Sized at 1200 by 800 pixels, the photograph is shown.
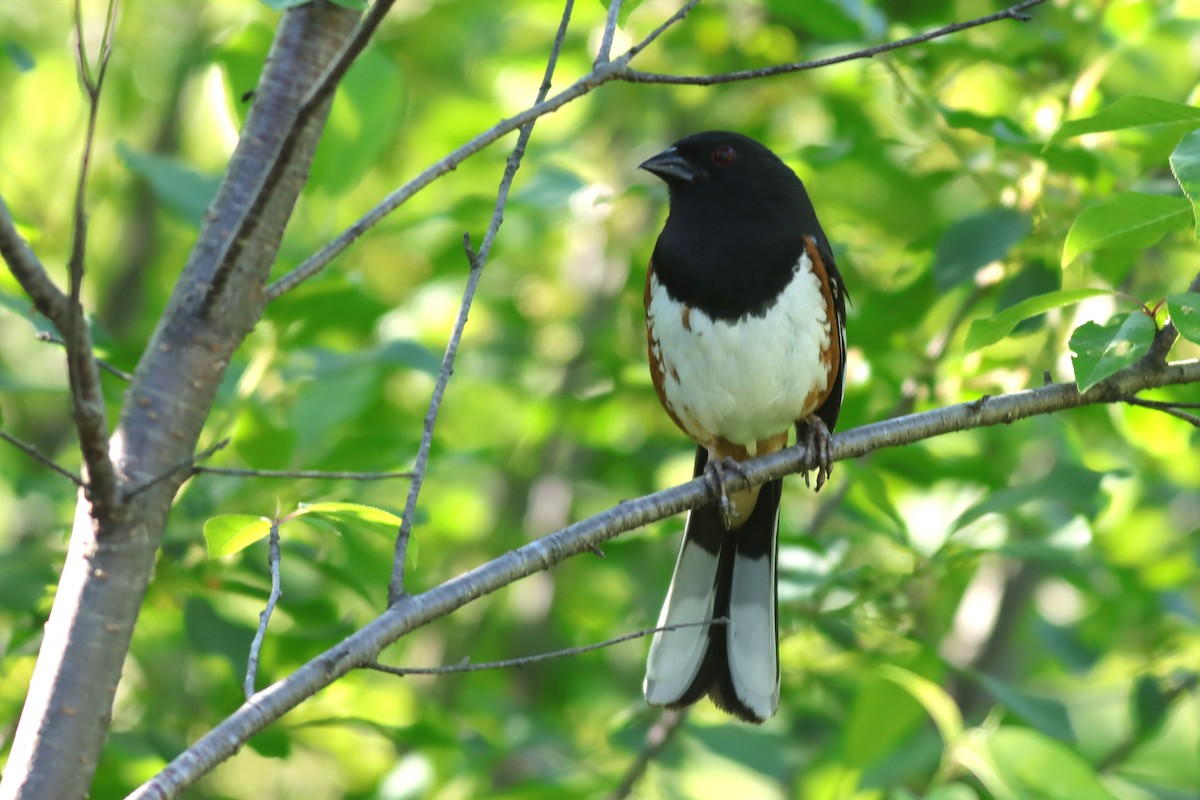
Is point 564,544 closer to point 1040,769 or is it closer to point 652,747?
point 1040,769

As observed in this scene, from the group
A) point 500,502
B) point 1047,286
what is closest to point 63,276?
point 500,502

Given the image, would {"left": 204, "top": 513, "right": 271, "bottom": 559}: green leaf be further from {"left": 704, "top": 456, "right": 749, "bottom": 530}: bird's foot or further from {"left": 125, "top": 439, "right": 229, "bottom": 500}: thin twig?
{"left": 704, "top": 456, "right": 749, "bottom": 530}: bird's foot

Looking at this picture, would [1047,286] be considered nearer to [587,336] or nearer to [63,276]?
[587,336]

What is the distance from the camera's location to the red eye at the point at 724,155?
11.0 feet

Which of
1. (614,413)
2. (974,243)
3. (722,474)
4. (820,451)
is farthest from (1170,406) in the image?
(614,413)

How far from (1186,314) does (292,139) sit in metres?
1.26

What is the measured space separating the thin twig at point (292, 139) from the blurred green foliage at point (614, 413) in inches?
29.1

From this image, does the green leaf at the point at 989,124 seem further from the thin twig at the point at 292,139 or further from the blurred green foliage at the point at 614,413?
the thin twig at the point at 292,139

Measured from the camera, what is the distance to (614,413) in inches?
179

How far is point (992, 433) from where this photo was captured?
398cm

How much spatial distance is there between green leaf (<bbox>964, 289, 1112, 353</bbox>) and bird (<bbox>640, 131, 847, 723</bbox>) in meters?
0.83

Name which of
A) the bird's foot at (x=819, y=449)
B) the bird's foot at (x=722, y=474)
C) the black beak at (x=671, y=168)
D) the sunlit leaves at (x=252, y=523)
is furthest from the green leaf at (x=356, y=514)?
the black beak at (x=671, y=168)

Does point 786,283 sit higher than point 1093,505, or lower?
higher

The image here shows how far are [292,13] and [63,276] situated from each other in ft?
11.1
